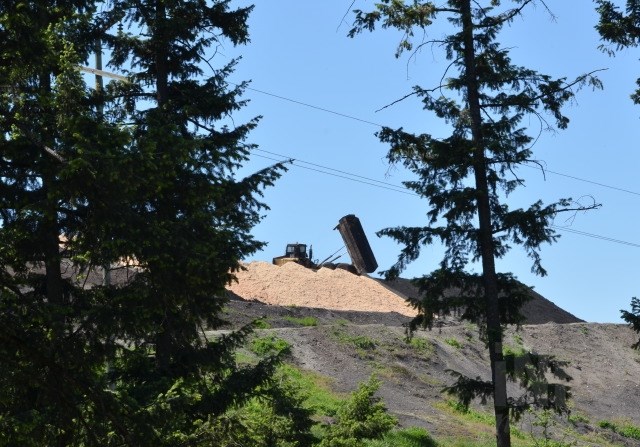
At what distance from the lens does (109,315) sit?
1225cm

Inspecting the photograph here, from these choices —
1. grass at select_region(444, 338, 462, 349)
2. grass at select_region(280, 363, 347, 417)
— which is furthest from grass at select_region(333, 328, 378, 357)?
grass at select_region(444, 338, 462, 349)

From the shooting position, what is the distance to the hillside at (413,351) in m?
31.6

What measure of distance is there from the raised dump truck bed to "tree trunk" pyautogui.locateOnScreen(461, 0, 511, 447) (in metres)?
35.9

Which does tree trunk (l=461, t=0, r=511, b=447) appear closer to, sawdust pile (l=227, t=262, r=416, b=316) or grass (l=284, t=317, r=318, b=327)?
grass (l=284, t=317, r=318, b=327)

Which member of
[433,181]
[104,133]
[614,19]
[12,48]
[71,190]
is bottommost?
[71,190]

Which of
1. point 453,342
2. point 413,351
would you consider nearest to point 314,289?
point 453,342

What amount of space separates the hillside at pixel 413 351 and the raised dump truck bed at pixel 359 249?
2136mm

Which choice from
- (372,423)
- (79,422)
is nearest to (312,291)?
(372,423)

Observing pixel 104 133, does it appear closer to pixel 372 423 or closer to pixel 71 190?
pixel 71 190

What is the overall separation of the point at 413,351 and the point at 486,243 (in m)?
19.5

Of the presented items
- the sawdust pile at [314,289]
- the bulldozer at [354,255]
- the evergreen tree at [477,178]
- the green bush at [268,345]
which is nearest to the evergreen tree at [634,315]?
the evergreen tree at [477,178]

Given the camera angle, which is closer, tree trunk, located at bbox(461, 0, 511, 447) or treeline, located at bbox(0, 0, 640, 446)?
treeline, located at bbox(0, 0, 640, 446)

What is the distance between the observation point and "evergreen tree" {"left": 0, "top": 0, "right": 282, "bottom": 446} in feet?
31.2

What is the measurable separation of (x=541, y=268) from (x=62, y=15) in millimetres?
9465
